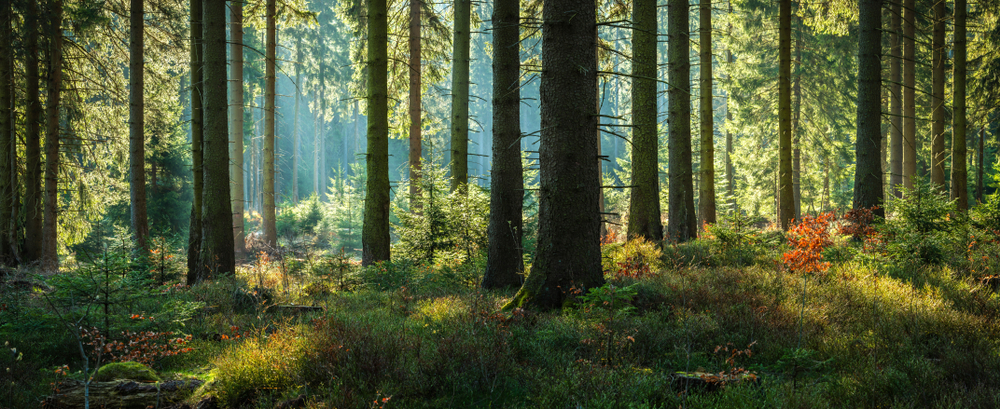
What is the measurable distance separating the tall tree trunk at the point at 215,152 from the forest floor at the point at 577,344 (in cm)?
248

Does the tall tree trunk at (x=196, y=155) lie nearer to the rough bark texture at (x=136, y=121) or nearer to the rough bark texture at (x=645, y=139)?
the rough bark texture at (x=136, y=121)

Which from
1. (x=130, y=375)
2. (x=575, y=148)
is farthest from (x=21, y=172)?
(x=575, y=148)

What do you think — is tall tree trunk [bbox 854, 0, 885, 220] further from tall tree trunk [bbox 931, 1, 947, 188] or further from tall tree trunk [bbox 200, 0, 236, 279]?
tall tree trunk [bbox 200, 0, 236, 279]

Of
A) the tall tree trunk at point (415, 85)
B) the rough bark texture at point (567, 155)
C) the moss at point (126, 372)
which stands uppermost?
the tall tree trunk at point (415, 85)

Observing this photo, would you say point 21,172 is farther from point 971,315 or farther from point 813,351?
point 971,315

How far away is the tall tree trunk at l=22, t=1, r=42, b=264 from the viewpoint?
38.1ft

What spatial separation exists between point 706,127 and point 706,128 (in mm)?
28

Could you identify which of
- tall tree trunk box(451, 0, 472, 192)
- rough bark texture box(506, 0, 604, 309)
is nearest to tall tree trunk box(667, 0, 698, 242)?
tall tree trunk box(451, 0, 472, 192)

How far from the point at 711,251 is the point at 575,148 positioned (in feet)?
15.8

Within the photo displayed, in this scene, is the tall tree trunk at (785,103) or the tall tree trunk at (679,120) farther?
the tall tree trunk at (785,103)

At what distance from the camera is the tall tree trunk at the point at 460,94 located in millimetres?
12594

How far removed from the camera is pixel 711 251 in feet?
29.8

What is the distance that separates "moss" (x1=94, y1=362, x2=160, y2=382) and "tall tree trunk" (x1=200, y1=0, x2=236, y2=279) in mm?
5271

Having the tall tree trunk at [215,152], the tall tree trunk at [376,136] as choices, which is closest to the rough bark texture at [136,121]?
the tall tree trunk at [215,152]
